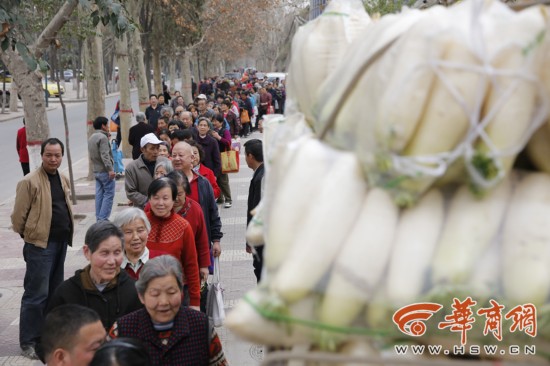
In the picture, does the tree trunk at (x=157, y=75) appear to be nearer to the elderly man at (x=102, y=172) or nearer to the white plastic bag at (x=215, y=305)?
the elderly man at (x=102, y=172)

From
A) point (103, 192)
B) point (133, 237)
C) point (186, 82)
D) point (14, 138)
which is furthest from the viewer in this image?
point (186, 82)

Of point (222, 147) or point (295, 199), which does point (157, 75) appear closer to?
point (222, 147)

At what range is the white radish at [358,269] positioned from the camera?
1.57 m

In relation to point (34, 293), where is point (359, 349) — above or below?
above

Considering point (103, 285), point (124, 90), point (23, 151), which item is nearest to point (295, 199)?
point (103, 285)

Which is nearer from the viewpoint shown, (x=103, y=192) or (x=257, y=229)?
(x=257, y=229)

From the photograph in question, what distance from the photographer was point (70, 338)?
3.01m

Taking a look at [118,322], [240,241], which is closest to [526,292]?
[118,322]

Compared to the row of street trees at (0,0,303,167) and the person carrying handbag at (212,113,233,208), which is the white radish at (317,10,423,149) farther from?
the person carrying handbag at (212,113,233,208)

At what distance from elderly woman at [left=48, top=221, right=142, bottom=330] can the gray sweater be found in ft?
21.7

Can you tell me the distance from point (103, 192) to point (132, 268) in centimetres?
624

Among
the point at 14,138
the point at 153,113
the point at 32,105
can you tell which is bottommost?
the point at 14,138

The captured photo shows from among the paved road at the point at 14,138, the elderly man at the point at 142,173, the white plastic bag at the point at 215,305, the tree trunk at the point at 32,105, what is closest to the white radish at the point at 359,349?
the white plastic bag at the point at 215,305

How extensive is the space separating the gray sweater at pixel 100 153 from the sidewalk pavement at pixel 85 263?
102 centimetres
